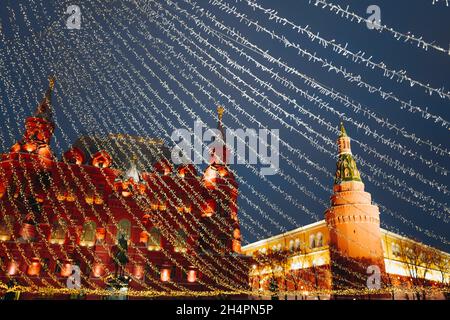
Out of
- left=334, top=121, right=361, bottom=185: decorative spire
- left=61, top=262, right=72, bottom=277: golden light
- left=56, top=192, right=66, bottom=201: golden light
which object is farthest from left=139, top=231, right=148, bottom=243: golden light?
left=334, top=121, right=361, bottom=185: decorative spire

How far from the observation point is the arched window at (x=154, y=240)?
34250 mm

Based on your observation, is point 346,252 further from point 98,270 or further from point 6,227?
point 6,227

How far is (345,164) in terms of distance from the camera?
160 ft

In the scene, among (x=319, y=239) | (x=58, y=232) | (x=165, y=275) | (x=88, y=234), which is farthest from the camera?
(x=319, y=239)

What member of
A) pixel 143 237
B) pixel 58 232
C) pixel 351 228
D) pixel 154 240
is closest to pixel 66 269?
pixel 58 232

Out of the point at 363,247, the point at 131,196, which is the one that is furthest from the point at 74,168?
the point at 363,247

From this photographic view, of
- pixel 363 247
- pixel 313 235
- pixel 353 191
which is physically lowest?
pixel 363 247

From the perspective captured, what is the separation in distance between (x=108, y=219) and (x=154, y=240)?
15.4ft

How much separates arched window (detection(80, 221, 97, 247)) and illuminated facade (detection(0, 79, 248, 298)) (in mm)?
91

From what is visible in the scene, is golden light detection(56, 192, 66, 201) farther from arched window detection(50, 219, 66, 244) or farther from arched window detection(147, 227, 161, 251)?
arched window detection(147, 227, 161, 251)

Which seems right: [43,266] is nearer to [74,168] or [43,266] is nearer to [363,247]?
[74,168]

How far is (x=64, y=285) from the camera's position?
30.2 metres
